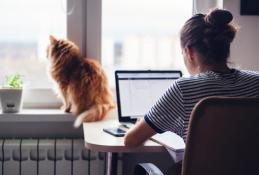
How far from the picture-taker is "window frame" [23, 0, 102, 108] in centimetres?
242

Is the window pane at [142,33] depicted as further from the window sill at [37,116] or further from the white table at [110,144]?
the white table at [110,144]

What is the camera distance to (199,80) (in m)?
1.44

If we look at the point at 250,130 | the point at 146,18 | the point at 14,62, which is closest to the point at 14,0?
the point at 14,62

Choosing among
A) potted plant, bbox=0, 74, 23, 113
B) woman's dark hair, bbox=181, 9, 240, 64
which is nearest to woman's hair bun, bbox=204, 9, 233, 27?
woman's dark hair, bbox=181, 9, 240, 64

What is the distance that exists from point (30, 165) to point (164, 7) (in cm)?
114

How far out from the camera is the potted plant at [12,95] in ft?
7.41

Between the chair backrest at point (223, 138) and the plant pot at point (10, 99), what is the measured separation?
→ 1220mm

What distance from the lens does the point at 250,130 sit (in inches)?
51.7

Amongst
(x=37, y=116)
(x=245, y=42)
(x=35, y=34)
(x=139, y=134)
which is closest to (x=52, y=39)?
(x=35, y=34)

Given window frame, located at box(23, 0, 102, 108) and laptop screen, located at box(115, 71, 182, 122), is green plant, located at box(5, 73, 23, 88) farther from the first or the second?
laptop screen, located at box(115, 71, 182, 122)

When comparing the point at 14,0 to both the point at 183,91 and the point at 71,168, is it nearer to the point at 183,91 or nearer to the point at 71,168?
the point at 71,168

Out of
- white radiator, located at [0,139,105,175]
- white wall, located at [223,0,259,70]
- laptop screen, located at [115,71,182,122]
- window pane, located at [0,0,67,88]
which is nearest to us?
laptop screen, located at [115,71,182,122]

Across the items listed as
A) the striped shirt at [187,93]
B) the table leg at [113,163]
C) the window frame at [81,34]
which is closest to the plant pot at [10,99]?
the window frame at [81,34]

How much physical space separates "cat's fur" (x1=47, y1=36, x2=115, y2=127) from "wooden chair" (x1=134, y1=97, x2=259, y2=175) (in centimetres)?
99
